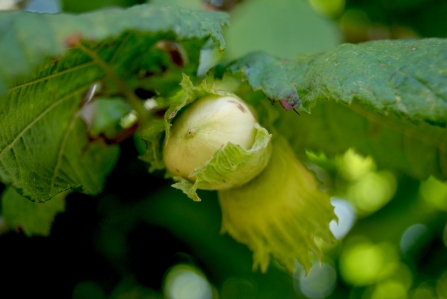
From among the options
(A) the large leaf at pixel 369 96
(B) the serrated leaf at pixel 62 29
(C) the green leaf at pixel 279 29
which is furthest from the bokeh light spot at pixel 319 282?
(B) the serrated leaf at pixel 62 29

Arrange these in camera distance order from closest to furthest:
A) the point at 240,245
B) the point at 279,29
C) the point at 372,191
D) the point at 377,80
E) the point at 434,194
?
the point at 377,80
the point at 279,29
the point at 240,245
the point at 434,194
the point at 372,191

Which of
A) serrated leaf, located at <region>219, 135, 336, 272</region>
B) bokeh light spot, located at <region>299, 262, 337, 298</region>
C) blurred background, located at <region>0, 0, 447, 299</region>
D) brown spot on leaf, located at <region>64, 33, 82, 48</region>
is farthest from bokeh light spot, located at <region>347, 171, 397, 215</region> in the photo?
brown spot on leaf, located at <region>64, 33, 82, 48</region>

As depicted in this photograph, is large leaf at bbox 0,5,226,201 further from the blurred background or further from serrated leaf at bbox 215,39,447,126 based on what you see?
the blurred background

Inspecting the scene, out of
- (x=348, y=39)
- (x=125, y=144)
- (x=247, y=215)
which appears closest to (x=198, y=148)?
(x=247, y=215)

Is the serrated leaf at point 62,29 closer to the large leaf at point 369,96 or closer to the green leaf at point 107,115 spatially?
the large leaf at point 369,96

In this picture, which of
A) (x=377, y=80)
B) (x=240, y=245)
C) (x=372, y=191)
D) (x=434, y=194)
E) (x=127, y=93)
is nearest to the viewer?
(x=377, y=80)

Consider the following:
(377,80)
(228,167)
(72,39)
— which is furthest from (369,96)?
(72,39)

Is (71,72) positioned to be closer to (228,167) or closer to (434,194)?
(228,167)
